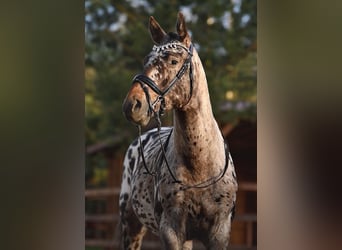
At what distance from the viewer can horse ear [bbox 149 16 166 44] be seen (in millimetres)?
3975

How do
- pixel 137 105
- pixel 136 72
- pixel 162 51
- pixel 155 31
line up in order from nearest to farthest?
pixel 137 105
pixel 162 51
pixel 155 31
pixel 136 72

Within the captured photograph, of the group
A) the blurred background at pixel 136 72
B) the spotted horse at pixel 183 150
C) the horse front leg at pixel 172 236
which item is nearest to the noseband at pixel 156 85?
the spotted horse at pixel 183 150

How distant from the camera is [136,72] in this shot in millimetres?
4164

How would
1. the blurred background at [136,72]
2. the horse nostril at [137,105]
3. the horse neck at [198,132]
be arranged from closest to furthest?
1. the horse nostril at [137,105]
2. the horse neck at [198,132]
3. the blurred background at [136,72]

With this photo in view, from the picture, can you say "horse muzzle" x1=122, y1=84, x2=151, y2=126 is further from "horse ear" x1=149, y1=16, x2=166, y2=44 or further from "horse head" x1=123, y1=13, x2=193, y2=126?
"horse ear" x1=149, y1=16, x2=166, y2=44

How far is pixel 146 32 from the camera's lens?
416 centimetres

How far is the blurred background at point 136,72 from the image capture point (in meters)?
4.09

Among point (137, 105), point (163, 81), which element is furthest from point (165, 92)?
point (137, 105)

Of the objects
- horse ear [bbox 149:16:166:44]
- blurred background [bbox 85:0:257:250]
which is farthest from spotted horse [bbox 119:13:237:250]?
blurred background [bbox 85:0:257:250]

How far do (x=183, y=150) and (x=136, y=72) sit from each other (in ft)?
2.16

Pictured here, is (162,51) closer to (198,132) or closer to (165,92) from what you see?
(165,92)

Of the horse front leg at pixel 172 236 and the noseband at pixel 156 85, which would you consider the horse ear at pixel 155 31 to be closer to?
the noseband at pixel 156 85

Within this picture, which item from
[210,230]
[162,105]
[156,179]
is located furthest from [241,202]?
[162,105]
